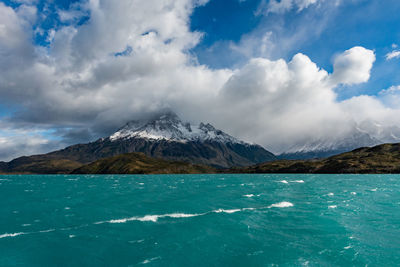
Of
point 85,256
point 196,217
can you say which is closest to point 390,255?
point 196,217

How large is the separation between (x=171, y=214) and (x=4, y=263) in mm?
30854

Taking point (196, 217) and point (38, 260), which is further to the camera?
point (196, 217)

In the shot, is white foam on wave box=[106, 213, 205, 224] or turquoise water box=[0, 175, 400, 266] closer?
turquoise water box=[0, 175, 400, 266]

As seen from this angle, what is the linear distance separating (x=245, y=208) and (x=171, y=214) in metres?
18.7

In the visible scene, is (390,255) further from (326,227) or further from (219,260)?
(219,260)

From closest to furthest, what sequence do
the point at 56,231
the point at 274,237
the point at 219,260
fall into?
the point at 219,260
the point at 274,237
the point at 56,231

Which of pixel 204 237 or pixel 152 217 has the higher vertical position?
pixel 152 217

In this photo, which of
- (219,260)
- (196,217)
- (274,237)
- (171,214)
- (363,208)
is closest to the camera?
(219,260)

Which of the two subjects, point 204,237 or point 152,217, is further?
point 152,217

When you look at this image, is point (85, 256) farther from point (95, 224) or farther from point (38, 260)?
point (95, 224)

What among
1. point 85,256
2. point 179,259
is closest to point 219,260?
point 179,259

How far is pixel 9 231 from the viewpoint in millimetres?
43188

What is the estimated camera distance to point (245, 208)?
61.5 meters

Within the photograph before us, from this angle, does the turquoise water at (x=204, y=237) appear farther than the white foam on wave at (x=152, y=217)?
No
